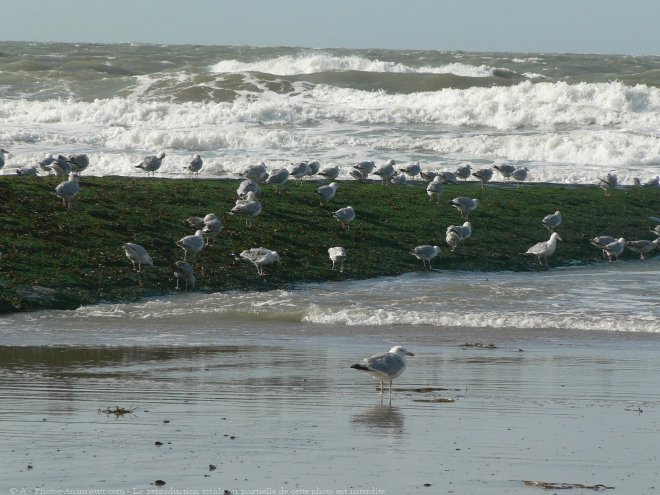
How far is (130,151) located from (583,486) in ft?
110

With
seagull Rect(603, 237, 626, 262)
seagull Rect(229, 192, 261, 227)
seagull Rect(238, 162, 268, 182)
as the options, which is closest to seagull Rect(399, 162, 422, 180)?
seagull Rect(238, 162, 268, 182)

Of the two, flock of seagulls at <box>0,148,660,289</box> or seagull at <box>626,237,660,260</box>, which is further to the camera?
seagull at <box>626,237,660,260</box>

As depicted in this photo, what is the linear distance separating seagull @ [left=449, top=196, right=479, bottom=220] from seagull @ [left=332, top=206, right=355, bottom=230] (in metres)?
2.61

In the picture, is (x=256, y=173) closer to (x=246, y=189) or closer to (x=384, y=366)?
(x=246, y=189)

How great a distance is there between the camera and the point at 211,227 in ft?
69.4

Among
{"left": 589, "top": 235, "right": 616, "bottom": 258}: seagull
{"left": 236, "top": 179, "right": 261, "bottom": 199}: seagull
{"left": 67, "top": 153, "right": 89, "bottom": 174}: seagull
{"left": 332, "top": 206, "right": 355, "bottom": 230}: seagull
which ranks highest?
{"left": 67, "top": 153, "right": 89, "bottom": 174}: seagull

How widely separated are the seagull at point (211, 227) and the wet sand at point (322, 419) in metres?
5.55

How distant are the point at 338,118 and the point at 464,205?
23.6m

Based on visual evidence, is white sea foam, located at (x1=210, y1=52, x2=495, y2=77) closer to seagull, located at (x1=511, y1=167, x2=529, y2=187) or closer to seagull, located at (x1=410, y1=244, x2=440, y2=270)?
seagull, located at (x1=511, y1=167, x2=529, y2=187)

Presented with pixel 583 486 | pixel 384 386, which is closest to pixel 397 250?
pixel 384 386

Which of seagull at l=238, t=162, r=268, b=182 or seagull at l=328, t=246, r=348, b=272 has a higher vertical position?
seagull at l=238, t=162, r=268, b=182

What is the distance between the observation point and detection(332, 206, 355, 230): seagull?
2300 cm

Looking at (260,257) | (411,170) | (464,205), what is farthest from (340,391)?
(411,170)

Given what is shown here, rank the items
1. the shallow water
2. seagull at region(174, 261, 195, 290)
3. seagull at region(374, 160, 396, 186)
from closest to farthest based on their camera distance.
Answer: the shallow water, seagull at region(174, 261, 195, 290), seagull at region(374, 160, 396, 186)
